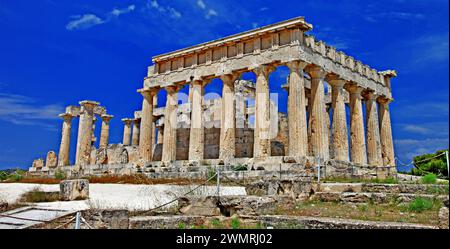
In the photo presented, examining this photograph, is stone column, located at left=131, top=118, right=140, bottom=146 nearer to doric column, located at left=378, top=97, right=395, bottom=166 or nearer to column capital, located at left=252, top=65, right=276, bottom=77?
column capital, located at left=252, top=65, right=276, bottom=77

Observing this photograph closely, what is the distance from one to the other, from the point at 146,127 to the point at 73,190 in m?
17.5

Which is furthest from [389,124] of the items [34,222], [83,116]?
[34,222]

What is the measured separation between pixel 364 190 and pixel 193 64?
1790 cm

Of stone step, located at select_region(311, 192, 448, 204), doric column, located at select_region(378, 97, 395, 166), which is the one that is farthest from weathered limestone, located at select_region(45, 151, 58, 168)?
stone step, located at select_region(311, 192, 448, 204)

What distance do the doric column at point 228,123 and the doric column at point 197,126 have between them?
1.90m

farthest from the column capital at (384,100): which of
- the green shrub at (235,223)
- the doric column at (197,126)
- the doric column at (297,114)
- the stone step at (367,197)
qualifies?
the green shrub at (235,223)

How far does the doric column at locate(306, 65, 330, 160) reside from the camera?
22609mm

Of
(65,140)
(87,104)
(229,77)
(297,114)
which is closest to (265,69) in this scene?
(229,77)

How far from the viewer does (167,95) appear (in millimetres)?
29344

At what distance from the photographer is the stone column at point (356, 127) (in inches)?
1036

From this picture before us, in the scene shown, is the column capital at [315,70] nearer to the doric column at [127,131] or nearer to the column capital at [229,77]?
the column capital at [229,77]

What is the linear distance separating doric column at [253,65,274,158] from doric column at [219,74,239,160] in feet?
6.23
